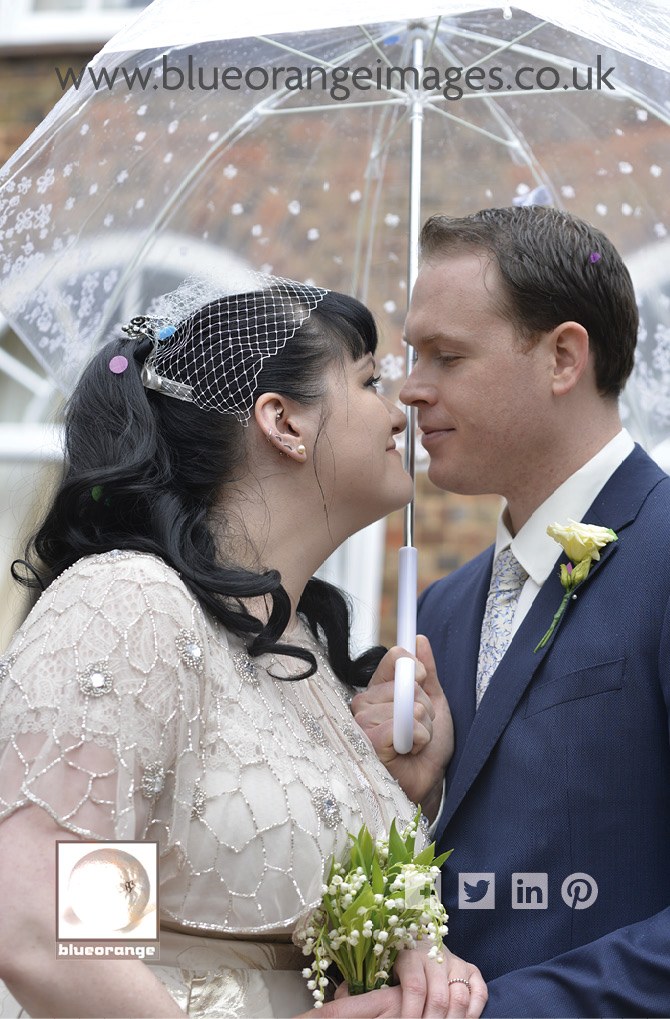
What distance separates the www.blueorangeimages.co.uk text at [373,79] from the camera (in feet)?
9.91

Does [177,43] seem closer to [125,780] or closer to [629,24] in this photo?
[629,24]

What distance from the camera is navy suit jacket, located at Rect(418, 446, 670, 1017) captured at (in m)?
2.38

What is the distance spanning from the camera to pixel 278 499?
263 centimetres

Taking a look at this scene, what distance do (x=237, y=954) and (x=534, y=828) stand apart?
72 centimetres

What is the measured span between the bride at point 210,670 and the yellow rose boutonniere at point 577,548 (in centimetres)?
41

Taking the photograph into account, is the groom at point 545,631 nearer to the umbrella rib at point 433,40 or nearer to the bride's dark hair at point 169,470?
the bride's dark hair at point 169,470

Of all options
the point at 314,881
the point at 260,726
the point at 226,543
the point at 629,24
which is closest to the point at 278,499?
the point at 226,543

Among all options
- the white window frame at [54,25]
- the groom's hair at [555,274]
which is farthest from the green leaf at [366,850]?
the white window frame at [54,25]

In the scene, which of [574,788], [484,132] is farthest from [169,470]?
[484,132]

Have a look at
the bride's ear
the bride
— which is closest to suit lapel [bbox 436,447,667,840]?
the bride

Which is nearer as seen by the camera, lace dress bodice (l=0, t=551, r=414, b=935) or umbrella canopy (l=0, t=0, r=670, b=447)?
lace dress bodice (l=0, t=551, r=414, b=935)

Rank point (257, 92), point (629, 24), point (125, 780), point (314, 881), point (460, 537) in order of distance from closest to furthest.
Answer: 1. point (125, 780)
2. point (314, 881)
3. point (629, 24)
4. point (257, 92)
5. point (460, 537)

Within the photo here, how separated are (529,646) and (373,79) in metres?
1.76

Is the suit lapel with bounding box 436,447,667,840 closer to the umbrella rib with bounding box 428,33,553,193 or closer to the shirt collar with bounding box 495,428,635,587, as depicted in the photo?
the shirt collar with bounding box 495,428,635,587
